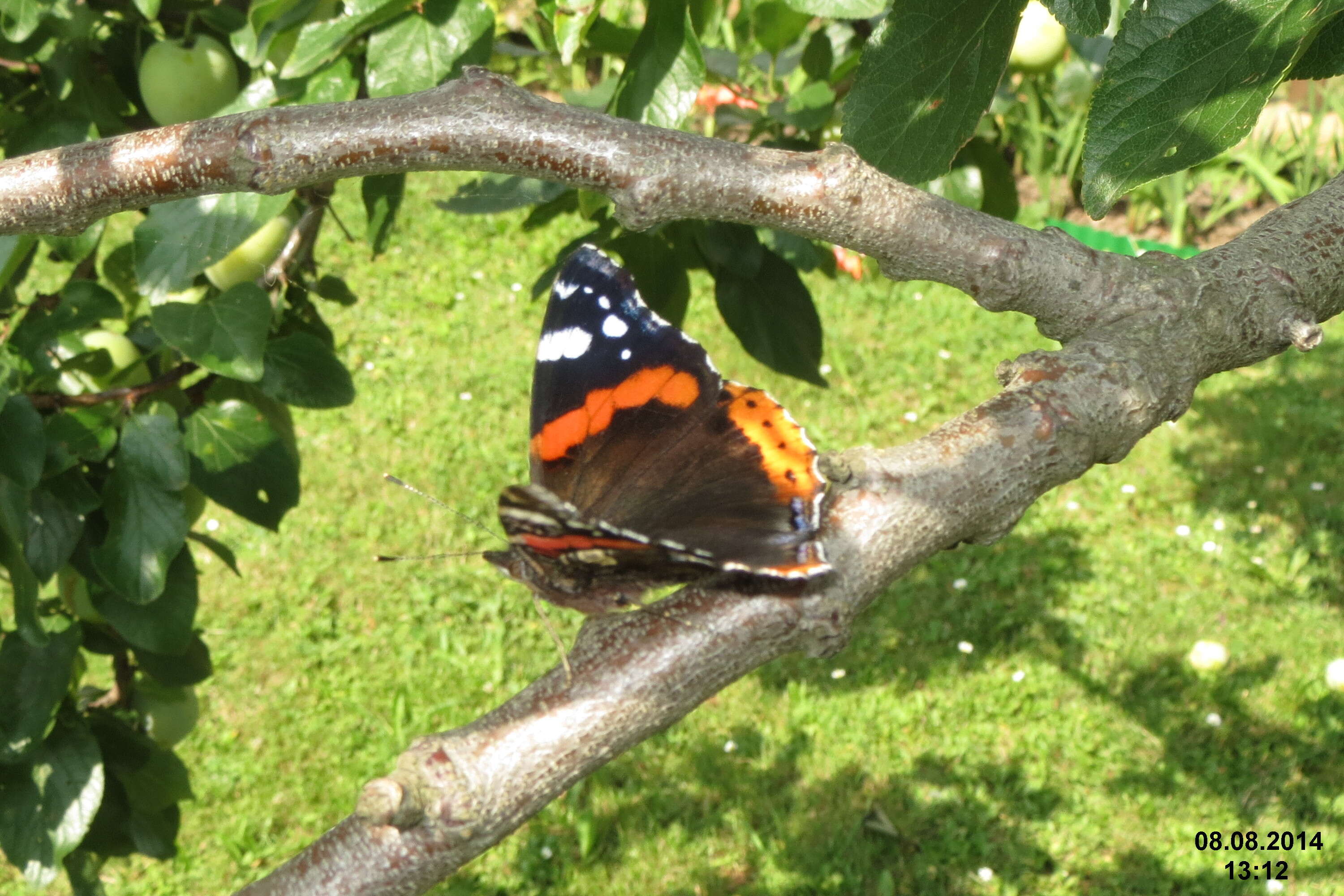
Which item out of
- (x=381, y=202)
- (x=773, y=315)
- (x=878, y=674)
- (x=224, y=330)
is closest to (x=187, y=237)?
(x=224, y=330)

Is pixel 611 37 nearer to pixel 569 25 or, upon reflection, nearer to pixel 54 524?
pixel 569 25

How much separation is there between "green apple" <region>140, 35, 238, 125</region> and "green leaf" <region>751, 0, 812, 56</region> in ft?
2.48

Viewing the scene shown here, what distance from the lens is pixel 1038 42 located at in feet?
5.99

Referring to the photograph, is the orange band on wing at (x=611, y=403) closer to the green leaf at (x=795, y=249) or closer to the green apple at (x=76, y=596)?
the green leaf at (x=795, y=249)

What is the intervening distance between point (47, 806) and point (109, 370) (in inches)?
23.8

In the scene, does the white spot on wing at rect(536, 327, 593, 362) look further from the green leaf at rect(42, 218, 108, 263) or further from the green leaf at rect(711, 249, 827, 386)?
the green leaf at rect(42, 218, 108, 263)

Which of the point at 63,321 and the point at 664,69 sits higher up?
the point at 664,69

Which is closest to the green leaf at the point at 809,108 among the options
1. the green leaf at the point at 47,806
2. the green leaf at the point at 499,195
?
the green leaf at the point at 499,195

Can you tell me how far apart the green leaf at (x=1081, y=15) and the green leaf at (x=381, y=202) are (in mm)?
841

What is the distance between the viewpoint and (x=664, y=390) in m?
1.22

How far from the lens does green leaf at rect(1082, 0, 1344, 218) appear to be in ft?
2.67

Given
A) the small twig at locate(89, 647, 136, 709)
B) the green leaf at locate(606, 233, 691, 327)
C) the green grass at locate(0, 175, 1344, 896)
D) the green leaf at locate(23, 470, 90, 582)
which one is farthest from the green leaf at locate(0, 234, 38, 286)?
the green grass at locate(0, 175, 1344, 896)

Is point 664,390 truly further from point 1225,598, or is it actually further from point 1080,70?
point 1225,598

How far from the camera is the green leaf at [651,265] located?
159 cm
